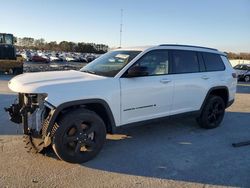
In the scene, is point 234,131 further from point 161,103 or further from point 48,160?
point 48,160

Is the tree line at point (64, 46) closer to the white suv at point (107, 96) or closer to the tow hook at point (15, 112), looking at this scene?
the white suv at point (107, 96)

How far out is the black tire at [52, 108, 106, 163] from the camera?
4.64 meters

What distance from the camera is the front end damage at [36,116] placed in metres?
4.59

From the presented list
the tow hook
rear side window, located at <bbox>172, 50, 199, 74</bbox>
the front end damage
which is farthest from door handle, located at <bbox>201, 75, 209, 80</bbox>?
the tow hook

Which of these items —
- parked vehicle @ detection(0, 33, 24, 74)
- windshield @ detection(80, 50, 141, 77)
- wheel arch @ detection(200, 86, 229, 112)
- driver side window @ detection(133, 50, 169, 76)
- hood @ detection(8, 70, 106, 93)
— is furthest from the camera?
parked vehicle @ detection(0, 33, 24, 74)

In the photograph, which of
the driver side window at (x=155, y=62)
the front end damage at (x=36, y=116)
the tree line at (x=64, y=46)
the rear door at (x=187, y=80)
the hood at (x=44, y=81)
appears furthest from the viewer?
the tree line at (x=64, y=46)

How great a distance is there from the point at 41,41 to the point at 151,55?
122m

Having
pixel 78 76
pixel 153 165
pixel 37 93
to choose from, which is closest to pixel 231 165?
pixel 153 165

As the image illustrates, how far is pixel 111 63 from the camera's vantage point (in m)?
5.81

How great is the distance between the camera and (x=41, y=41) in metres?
122

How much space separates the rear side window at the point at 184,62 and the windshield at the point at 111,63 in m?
0.94

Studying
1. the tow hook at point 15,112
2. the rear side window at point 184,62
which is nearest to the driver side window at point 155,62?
the rear side window at point 184,62

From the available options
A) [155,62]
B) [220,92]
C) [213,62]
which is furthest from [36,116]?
[220,92]

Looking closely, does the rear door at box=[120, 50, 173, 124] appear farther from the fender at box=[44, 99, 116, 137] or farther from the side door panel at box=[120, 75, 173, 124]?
the fender at box=[44, 99, 116, 137]
